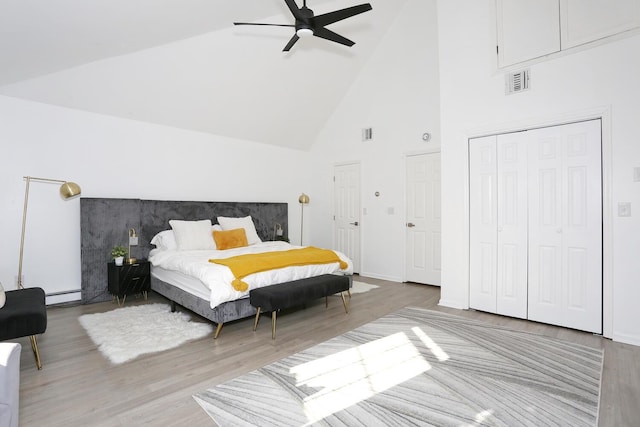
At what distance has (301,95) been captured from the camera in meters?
5.85

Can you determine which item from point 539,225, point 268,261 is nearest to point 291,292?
point 268,261

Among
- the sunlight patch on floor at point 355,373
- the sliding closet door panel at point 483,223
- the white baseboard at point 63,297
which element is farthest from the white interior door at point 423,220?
the white baseboard at point 63,297

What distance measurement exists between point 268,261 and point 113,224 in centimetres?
243

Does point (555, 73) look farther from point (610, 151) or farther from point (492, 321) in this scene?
point (492, 321)

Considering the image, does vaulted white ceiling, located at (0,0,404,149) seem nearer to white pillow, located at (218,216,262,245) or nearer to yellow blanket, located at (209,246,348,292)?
white pillow, located at (218,216,262,245)

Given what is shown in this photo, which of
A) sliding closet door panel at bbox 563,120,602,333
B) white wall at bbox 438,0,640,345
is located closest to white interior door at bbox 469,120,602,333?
sliding closet door panel at bbox 563,120,602,333

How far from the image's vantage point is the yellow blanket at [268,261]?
3184mm

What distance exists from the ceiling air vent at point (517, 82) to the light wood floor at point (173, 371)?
2.55m

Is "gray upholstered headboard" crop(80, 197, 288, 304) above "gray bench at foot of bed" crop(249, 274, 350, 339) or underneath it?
above

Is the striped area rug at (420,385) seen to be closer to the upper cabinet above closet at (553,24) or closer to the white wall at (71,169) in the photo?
the upper cabinet above closet at (553,24)

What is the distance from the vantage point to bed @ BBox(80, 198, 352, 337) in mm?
3244

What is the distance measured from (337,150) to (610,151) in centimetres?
432

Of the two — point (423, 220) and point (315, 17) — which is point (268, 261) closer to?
point (315, 17)

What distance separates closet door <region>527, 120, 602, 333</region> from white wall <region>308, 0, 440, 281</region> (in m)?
1.96
